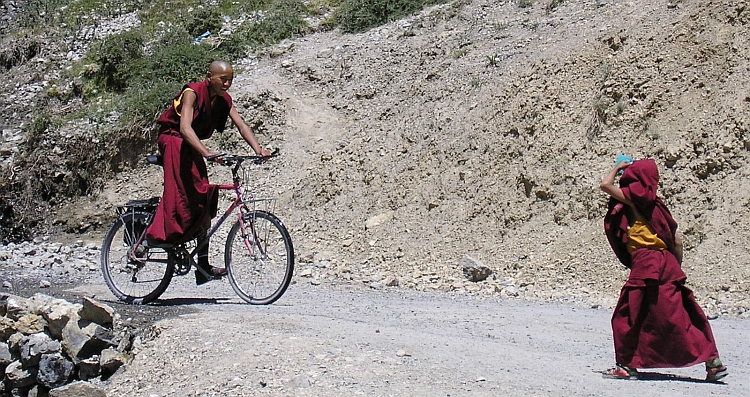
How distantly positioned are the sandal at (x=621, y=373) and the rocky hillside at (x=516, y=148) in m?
2.87

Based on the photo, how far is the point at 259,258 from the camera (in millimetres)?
6461

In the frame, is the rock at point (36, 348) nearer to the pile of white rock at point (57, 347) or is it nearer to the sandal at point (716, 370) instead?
→ the pile of white rock at point (57, 347)

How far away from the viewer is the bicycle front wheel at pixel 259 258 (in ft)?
21.0

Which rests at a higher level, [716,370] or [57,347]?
[716,370]

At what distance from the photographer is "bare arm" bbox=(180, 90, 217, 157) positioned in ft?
20.3

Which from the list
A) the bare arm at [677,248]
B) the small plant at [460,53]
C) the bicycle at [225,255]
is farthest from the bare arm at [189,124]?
the small plant at [460,53]

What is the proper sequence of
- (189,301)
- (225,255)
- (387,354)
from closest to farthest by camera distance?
(387,354) < (225,255) < (189,301)

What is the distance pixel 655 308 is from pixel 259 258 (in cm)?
286

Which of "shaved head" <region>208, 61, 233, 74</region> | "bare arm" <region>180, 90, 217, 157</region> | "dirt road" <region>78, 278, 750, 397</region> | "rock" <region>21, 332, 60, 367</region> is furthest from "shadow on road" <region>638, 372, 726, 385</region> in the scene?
"rock" <region>21, 332, 60, 367</region>

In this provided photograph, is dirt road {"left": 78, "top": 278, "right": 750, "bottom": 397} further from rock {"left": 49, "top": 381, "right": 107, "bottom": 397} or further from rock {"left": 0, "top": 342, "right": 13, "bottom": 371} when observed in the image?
rock {"left": 0, "top": 342, "right": 13, "bottom": 371}

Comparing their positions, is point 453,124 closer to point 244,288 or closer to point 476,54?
point 476,54

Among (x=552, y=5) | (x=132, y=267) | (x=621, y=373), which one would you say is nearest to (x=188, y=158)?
(x=132, y=267)

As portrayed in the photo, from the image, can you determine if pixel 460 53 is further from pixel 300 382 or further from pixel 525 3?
pixel 300 382

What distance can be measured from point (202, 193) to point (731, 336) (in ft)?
13.3
